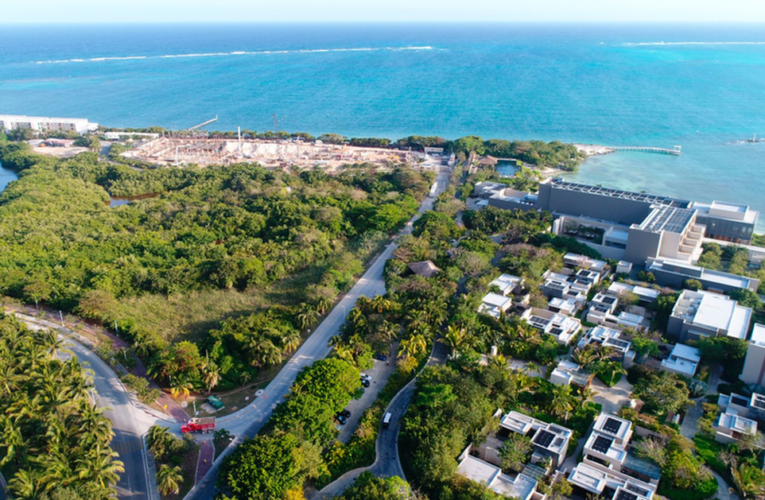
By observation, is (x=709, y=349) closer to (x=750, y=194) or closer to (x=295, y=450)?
(x=295, y=450)

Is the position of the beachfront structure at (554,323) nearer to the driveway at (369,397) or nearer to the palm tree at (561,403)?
the palm tree at (561,403)

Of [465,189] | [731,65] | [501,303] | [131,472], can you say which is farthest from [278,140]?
[731,65]

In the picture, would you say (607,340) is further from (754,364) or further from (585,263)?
(585,263)

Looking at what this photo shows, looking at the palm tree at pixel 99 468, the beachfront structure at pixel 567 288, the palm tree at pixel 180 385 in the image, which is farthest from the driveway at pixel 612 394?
the palm tree at pixel 99 468

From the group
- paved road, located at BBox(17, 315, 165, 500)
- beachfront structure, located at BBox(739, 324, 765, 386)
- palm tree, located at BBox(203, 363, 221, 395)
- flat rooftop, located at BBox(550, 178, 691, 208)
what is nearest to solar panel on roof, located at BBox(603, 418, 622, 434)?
beachfront structure, located at BBox(739, 324, 765, 386)

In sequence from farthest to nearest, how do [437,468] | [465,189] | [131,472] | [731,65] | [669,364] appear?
[731,65], [465,189], [669,364], [131,472], [437,468]
